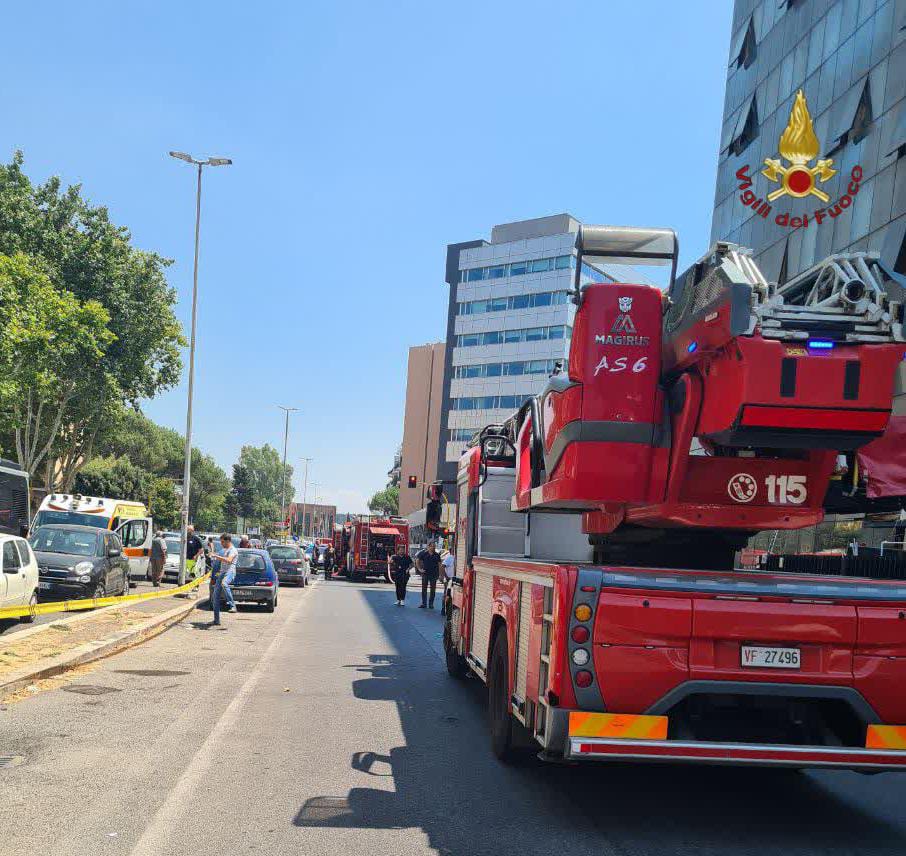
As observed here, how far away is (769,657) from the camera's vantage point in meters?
5.75

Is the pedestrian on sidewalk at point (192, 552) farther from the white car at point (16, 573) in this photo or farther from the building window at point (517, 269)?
the building window at point (517, 269)

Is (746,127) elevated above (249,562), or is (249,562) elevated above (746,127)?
(746,127)

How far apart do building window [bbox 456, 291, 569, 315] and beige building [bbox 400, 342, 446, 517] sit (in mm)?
15596

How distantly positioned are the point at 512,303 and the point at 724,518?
8207 cm

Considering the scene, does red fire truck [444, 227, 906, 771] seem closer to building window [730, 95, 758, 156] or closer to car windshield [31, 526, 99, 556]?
car windshield [31, 526, 99, 556]

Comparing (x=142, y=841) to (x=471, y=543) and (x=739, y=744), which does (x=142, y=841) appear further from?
(x=471, y=543)

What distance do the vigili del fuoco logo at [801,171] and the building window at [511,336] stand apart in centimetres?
4786

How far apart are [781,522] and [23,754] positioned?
5568 mm

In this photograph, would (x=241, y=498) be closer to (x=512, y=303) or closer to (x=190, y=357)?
(x=512, y=303)

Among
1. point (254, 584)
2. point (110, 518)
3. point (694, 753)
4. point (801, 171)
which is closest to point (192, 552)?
point (110, 518)

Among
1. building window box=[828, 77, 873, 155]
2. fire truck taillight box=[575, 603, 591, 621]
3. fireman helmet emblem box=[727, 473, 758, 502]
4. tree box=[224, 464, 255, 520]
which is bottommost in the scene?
tree box=[224, 464, 255, 520]

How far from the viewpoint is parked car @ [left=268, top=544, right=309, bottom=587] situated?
118ft

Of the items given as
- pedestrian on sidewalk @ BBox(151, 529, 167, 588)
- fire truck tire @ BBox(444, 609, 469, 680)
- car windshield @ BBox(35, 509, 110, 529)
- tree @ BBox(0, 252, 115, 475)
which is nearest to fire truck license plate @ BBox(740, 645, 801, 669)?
fire truck tire @ BBox(444, 609, 469, 680)

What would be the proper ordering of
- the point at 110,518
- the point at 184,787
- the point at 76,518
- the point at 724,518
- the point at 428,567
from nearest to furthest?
the point at 184,787 → the point at 724,518 → the point at 428,567 → the point at 76,518 → the point at 110,518
